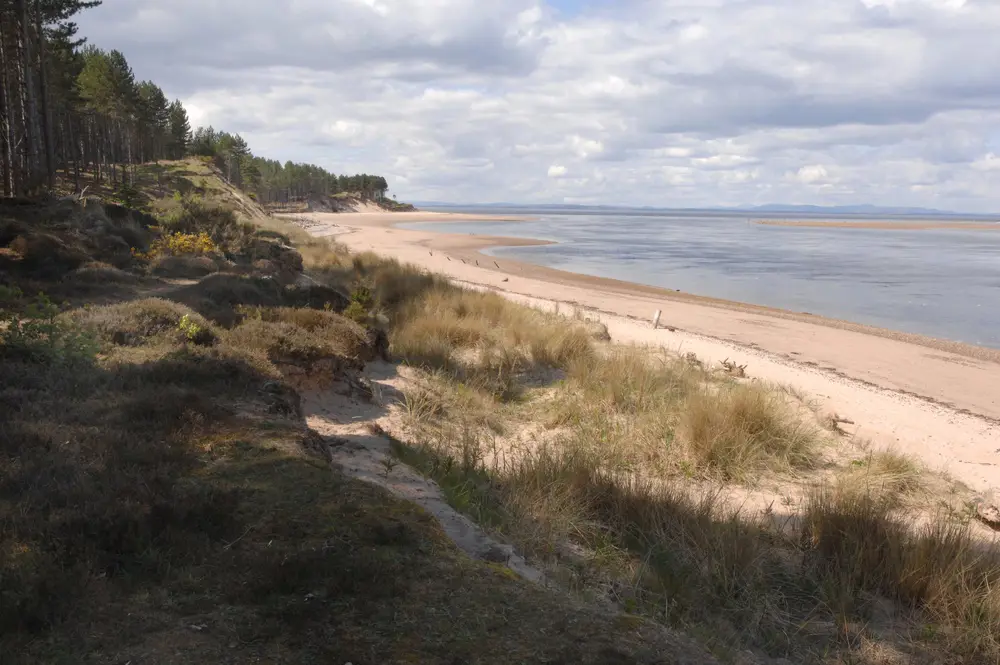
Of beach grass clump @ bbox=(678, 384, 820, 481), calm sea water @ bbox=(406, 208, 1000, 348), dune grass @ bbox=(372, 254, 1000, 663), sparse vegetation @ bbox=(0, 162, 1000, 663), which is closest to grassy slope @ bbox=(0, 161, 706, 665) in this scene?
sparse vegetation @ bbox=(0, 162, 1000, 663)

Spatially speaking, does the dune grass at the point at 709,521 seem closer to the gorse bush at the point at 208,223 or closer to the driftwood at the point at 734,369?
the driftwood at the point at 734,369

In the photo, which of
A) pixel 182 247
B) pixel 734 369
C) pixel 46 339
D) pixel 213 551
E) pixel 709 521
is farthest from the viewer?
pixel 182 247

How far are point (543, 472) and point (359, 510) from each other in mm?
2450

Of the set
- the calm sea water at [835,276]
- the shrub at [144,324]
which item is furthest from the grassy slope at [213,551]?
the calm sea water at [835,276]

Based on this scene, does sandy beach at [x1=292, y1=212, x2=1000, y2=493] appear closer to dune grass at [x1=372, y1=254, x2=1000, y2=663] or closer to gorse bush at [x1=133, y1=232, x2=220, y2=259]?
dune grass at [x1=372, y1=254, x2=1000, y2=663]

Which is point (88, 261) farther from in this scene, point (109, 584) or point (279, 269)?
point (109, 584)

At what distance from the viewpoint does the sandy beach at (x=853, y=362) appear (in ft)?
29.0

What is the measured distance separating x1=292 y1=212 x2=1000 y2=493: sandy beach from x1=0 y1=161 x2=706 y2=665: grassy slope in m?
6.77

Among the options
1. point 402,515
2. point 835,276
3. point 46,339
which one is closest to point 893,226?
point 835,276

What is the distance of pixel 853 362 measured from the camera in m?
14.3

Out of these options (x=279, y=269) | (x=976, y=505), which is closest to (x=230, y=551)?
(x=976, y=505)

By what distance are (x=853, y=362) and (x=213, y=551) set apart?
47.6ft

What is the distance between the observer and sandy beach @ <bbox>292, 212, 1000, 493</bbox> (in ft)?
29.0

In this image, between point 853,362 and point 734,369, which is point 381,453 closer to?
point 734,369
